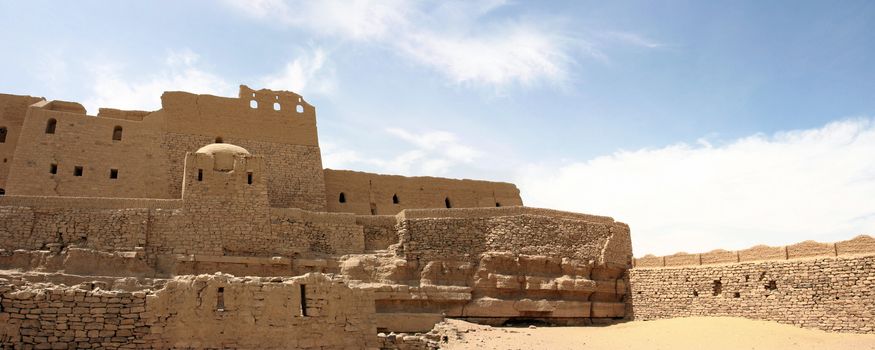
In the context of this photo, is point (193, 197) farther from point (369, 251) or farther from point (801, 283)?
point (801, 283)

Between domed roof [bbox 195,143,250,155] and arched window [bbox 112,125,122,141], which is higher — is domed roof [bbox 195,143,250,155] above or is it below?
below

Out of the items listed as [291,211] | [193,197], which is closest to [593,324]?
[291,211]

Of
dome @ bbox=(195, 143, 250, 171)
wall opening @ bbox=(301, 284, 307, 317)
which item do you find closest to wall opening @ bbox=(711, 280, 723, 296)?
wall opening @ bbox=(301, 284, 307, 317)

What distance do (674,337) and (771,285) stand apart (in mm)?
3341

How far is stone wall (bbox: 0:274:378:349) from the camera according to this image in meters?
12.8

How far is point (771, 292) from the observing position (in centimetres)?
2209

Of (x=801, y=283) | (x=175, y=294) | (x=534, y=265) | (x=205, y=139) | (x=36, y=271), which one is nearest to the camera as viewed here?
(x=175, y=294)

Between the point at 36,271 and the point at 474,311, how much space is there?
11.4 m

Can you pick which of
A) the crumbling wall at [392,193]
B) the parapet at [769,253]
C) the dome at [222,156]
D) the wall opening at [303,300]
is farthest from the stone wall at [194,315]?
the crumbling wall at [392,193]

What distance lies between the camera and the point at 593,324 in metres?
25.0

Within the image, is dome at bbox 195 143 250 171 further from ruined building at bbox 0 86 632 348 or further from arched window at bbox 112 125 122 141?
arched window at bbox 112 125 122 141

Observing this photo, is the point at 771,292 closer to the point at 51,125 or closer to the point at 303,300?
the point at 303,300

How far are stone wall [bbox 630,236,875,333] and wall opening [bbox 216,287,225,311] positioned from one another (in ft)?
48.9

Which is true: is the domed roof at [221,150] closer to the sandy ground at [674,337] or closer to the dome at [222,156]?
the dome at [222,156]
